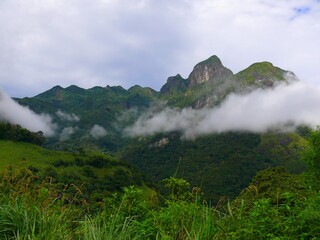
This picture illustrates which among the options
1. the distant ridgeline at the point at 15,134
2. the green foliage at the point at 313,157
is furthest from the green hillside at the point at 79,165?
the green foliage at the point at 313,157

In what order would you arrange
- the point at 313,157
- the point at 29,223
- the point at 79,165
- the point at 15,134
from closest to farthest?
the point at 29,223
the point at 313,157
the point at 79,165
the point at 15,134

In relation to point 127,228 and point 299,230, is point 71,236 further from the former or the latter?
point 299,230

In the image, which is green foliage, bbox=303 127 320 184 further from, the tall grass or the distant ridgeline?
the distant ridgeline

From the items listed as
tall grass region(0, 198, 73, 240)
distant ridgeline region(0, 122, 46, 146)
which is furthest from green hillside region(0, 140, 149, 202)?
tall grass region(0, 198, 73, 240)

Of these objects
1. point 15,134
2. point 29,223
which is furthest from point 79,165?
point 29,223

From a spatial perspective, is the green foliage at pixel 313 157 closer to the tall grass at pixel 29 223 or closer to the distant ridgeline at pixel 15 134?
the tall grass at pixel 29 223

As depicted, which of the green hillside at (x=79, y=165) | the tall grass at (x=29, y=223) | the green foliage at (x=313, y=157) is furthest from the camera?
the green hillside at (x=79, y=165)

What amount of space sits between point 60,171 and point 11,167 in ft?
396

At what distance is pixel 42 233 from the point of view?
5.52 m

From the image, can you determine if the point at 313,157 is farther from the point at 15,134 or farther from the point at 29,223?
the point at 15,134

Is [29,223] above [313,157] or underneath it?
above

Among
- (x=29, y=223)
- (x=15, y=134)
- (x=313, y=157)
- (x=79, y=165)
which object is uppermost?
(x=29, y=223)

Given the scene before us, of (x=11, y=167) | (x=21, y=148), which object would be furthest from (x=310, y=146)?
(x=21, y=148)

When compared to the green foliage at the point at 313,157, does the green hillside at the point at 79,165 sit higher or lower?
lower
